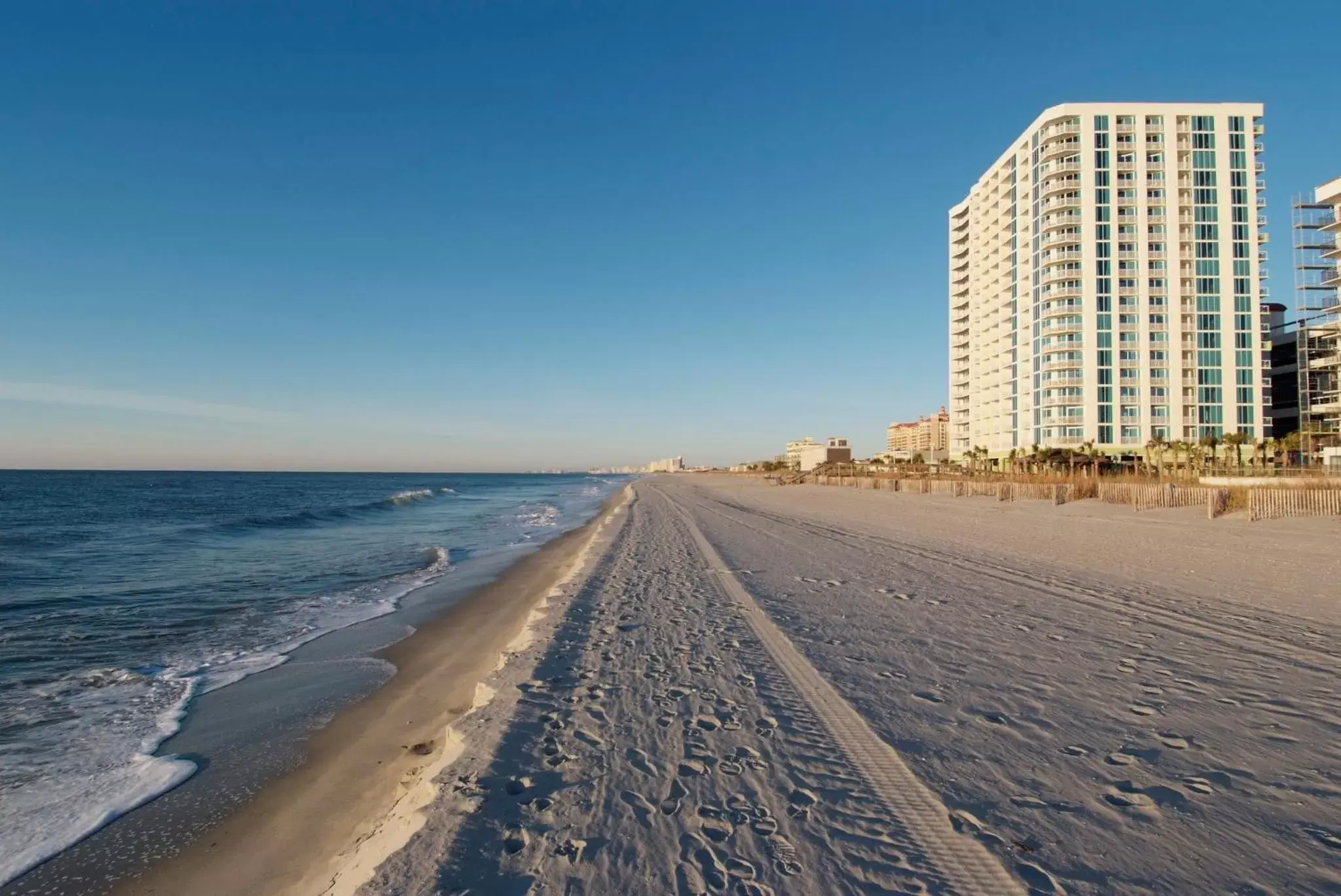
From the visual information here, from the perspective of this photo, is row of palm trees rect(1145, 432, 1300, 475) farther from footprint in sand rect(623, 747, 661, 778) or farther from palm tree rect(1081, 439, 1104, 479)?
footprint in sand rect(623, 747, 661, 778)

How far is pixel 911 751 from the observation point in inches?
167

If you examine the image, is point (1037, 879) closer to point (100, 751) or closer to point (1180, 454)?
point (100, 751)

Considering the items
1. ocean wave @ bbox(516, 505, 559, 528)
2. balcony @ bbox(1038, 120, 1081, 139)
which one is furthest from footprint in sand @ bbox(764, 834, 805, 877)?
balcony @ bbox(1038, 120, 1081, 139)

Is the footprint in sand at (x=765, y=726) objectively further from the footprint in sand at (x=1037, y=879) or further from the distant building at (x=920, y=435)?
the distant building at (x=920, y=435)

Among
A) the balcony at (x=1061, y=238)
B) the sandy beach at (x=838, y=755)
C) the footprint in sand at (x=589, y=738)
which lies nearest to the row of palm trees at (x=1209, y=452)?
the balcony at (x=1061, y=238)

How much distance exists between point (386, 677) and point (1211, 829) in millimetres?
7449

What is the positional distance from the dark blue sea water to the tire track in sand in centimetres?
514

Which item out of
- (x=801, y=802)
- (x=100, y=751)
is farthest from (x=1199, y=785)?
(x=100, y=751)

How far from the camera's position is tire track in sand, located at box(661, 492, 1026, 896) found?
294cm

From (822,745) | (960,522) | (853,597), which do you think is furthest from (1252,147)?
(822,745)

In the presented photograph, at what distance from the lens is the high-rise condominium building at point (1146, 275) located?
6481 cm

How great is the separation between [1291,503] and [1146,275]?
61.3m

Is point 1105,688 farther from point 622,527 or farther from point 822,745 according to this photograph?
point 622,527

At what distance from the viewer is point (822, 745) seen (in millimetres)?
4348
